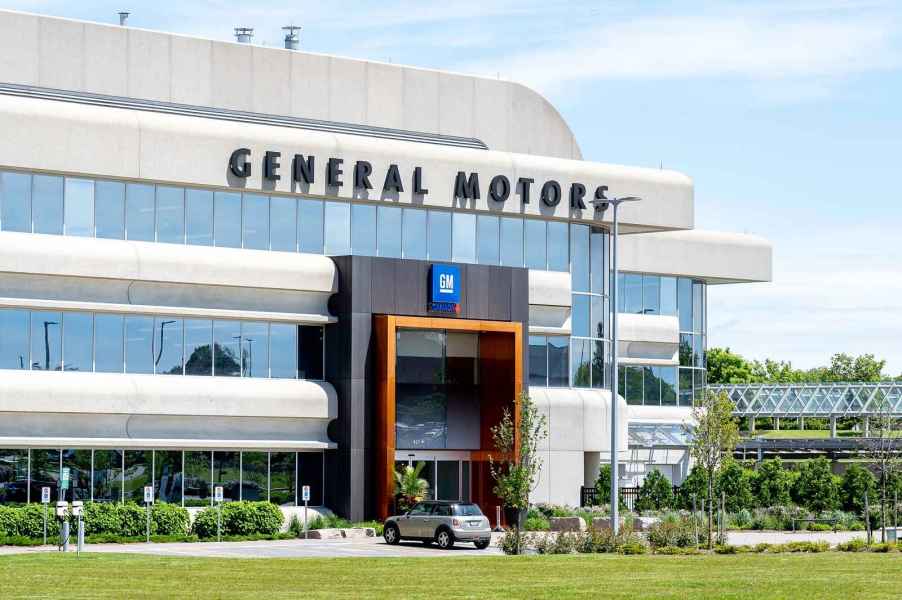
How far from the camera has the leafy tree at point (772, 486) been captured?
6938 centimetres

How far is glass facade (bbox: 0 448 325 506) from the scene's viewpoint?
49.1 metres

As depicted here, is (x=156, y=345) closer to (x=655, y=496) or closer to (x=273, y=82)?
(x=273, y=82)

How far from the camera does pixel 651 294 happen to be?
75.8 meters

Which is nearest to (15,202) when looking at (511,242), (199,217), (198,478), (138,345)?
(138,345)

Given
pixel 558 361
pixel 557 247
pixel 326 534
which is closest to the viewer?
pixel 326 534

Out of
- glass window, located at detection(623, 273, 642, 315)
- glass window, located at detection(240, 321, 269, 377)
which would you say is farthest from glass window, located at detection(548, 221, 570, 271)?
glass window, located at detection(240, 321, 269, 377)

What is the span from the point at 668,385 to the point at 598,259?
15.5 m

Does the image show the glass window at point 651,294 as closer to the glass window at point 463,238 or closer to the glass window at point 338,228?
the glass window at point 463,238

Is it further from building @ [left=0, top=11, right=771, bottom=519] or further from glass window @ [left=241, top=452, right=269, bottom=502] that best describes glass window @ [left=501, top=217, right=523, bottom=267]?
glass window @ [left=241, top=452, right=269, bottom=502]

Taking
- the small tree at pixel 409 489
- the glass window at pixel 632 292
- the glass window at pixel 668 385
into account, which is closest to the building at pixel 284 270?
the small tree at pixel 409 489

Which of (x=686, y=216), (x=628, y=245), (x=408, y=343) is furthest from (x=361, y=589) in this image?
(x=628, y=245)

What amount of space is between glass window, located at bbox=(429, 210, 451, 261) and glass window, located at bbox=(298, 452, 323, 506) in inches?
340

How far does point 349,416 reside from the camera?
54.6 m

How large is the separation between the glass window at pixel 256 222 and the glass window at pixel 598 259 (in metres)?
14.9
